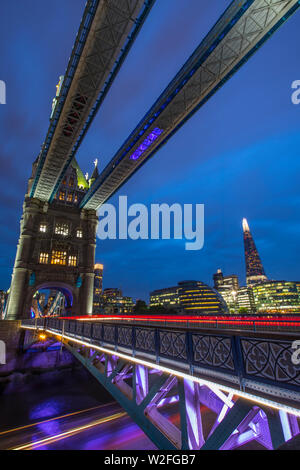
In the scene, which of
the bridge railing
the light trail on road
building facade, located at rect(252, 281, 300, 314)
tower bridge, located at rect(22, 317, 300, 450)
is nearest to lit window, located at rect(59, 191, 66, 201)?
the light trail on road

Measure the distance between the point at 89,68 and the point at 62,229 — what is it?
95.5ft

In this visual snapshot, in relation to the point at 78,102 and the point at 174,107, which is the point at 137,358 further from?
the point at 78,102

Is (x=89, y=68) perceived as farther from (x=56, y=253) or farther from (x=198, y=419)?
(x=56, y=253)

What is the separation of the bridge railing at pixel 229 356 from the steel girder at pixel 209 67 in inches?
927

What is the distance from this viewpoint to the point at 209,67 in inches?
854

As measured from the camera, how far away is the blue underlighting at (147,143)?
2893 cm

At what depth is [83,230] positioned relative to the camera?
45625mm

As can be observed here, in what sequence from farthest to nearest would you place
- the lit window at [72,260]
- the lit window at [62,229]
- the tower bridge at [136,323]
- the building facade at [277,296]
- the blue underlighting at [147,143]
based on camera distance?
the building facade at [277,296], the lit window at [62,229], the lit window at [72,260], the blue underlighting at [147,143], the tower bridge at [136,323]

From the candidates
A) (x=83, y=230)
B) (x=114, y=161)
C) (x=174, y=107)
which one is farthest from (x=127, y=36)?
(x=83, y=230)

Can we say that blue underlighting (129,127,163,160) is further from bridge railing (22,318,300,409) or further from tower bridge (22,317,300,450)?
bridge railing (22,318,300,409)

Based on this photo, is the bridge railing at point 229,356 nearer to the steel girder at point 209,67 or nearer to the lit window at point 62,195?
the steel girder at point 209,67

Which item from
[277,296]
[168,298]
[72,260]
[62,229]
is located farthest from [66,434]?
[277,296]

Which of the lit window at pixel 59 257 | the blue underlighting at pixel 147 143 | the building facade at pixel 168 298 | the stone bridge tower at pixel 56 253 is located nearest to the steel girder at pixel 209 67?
the blue underlighting at pixel 147 143

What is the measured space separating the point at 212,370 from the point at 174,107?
1090 inches
